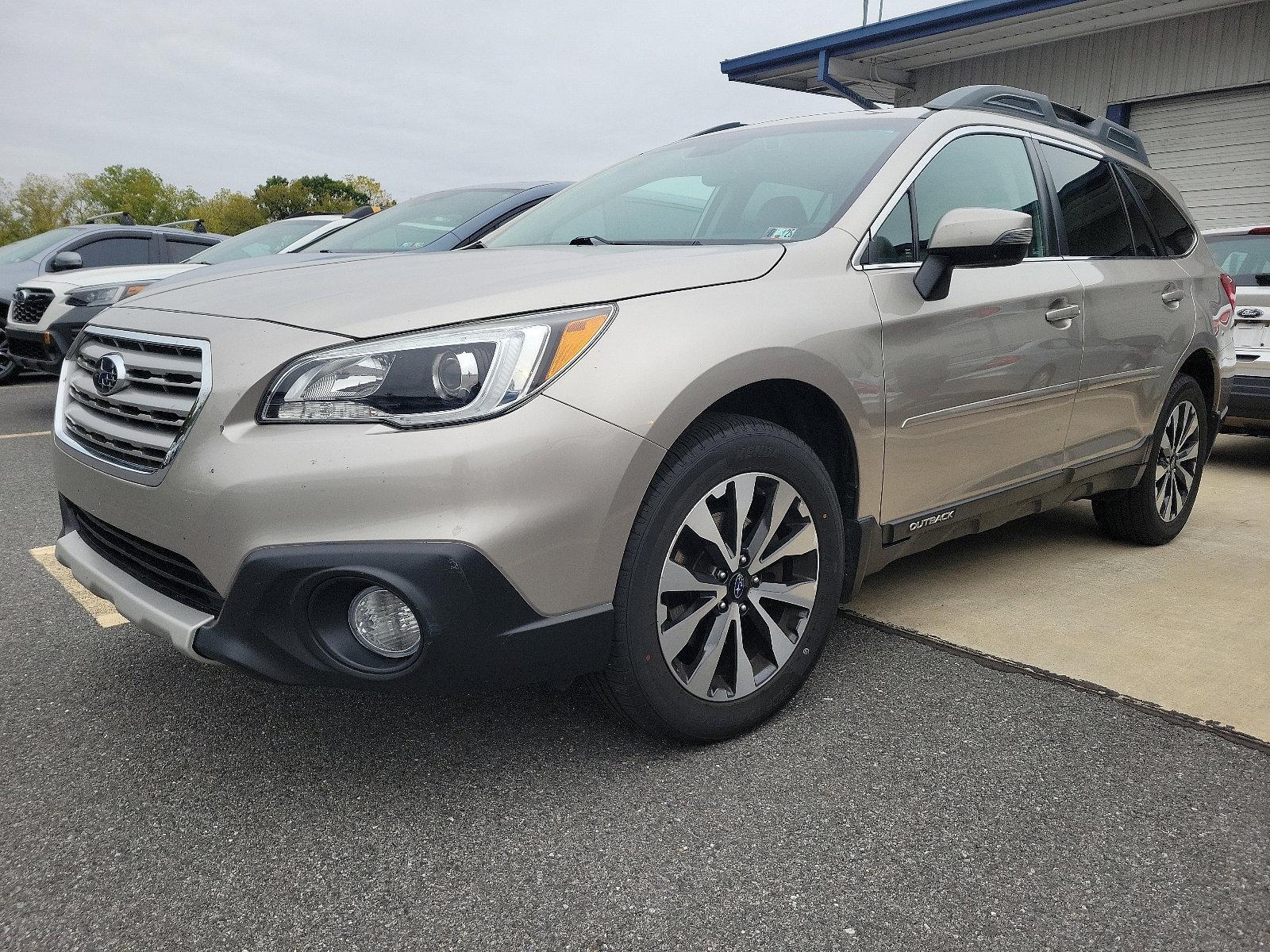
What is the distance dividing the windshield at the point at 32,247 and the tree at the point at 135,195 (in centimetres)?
7947

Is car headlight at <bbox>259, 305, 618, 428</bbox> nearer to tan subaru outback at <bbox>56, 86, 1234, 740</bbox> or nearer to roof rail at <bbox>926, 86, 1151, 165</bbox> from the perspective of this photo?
tan subaru outback at <bbox>56, 86, 1234, 740</bbox>

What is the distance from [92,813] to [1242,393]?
6.17 m

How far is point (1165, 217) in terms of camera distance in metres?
4.05

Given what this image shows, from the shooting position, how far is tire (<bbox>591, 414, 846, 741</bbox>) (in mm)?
2057

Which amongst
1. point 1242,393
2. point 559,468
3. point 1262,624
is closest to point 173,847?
point 559,468

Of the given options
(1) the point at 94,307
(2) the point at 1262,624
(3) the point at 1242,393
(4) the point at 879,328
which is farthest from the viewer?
(1) the point at 94,307

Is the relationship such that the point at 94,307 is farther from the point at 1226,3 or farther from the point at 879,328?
the point at 1226,3

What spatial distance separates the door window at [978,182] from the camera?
110 inches

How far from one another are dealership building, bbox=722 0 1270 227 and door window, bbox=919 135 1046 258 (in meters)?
8.83

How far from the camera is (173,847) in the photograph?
191 centimetres

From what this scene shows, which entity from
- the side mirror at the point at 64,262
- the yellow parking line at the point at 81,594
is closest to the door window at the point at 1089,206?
the yellow parking line at the point at 81,594

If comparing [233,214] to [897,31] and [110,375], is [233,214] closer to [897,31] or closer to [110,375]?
[897,31]

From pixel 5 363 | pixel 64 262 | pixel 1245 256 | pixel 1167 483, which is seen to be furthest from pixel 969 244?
pixel 5 363

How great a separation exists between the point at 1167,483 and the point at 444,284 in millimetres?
3328
